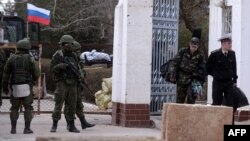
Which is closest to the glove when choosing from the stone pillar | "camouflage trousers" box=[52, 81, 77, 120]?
"camouflage trousers" box=[52, 81, 77, 120]

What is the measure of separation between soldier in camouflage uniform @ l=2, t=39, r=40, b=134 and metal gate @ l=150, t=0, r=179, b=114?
3.37 m

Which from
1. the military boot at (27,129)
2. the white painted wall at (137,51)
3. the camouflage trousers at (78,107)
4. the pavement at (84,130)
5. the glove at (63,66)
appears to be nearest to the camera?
the pavement at (84,130)

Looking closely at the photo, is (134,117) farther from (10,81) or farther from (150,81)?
(10,81)

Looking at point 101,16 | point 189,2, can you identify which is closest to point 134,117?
point 189,2

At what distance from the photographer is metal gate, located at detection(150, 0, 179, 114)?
1580 cm

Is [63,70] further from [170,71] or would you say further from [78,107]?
[170,71]

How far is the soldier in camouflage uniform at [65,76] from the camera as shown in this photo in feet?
44.6

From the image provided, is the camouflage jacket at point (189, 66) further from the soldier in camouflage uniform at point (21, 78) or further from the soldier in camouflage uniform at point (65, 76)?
the soldier in camouflage uniform at point (21, 78)

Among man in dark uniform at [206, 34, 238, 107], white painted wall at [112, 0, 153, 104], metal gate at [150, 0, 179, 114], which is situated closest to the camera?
man in dark uniform at [206, 34, 238, 107]

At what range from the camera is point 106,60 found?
3862 cm

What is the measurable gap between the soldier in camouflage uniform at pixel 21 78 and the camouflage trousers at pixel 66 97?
530mm

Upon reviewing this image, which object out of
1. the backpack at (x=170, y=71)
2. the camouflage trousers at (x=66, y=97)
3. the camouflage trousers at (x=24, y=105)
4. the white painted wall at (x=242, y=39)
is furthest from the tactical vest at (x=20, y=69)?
the white painted wall at (x=242, y=39)

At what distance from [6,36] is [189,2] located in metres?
7.71

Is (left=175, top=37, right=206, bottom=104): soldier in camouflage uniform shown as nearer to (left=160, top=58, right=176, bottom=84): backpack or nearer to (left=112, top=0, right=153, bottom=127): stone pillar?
(left=160, top=58, right=176, bottom=84): backpack
